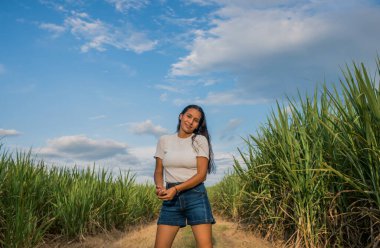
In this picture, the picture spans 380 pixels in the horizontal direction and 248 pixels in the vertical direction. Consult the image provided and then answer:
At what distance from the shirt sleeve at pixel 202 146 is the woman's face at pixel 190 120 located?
0.13m

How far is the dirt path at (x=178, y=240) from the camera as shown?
6.16 metres

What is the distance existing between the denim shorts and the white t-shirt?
0.39ft

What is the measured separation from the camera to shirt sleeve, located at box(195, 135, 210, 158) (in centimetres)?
395

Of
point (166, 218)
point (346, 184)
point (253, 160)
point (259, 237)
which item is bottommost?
point (259, 237)

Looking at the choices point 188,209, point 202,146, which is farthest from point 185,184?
point 202,146

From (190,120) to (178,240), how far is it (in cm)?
360

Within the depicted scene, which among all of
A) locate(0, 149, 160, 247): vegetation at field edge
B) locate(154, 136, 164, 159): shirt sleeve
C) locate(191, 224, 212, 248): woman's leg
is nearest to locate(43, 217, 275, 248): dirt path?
locate(0, 149, 160, 247): vegetation at field edge

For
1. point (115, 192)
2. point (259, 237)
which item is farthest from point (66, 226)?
point (259, 237)

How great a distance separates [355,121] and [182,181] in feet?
6.39

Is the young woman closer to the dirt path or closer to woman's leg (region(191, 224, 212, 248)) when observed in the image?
woman's leg (region(191, 224, 212, 248))

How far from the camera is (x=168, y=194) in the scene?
12.3 feet

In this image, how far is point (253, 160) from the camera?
20.6 ft

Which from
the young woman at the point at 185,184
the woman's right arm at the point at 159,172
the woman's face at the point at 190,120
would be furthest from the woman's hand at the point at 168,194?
the woman's face at the point at 190,120

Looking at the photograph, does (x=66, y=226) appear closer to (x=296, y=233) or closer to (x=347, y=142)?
A: (x=296, y=233)
